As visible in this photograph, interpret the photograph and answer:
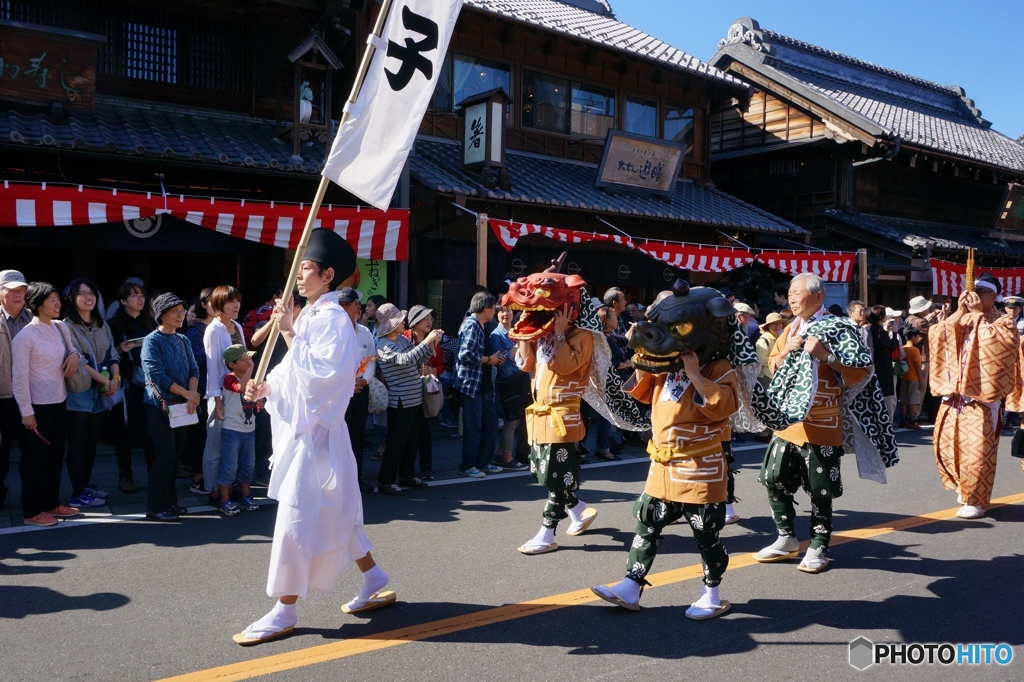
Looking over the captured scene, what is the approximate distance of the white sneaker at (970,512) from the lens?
6504mm

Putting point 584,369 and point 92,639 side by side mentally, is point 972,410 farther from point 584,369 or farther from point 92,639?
point 92,639

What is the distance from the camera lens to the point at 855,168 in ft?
61.3

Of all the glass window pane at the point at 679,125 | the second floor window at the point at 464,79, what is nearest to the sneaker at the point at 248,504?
the second floor window at the point at 464,79

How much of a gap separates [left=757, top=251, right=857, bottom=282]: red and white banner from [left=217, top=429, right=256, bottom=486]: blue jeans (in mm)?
10588

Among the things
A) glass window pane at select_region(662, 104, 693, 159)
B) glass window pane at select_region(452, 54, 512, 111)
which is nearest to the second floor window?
glass window pane at select_region(452, 54, 512, 111)

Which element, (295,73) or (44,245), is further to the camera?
(295,73)

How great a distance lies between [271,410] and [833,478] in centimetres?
359

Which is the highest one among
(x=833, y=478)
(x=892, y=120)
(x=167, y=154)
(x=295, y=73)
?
(x=892, y=120)

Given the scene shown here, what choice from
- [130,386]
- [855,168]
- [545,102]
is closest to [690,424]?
[130,386]

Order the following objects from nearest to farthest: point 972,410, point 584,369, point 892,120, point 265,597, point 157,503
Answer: point 265,597, point 584,369, point 157,503, point 972,410, point 892,120

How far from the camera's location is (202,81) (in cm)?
1155

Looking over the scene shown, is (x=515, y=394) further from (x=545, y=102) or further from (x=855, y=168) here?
(x=855, y=168)

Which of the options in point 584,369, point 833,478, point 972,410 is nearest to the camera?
point 833,478

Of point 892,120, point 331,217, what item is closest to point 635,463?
point 331,217
